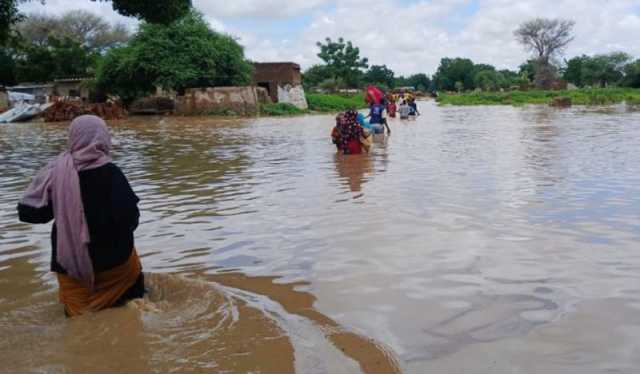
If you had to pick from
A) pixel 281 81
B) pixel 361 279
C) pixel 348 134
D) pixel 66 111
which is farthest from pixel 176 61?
pixel 361 279

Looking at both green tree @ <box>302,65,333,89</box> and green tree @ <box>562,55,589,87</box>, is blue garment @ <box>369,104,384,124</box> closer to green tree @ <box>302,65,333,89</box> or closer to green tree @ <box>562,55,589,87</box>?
green tree @ <box>302,65,333,89</box>

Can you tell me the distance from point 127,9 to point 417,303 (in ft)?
43.4

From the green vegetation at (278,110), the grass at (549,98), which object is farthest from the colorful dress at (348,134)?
the grass at (549,98)

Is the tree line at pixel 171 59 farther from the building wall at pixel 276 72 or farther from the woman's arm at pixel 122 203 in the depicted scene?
the woman's arm at pixel 122 203

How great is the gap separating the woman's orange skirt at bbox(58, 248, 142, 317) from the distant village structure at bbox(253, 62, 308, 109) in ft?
128

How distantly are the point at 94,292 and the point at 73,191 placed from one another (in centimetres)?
66

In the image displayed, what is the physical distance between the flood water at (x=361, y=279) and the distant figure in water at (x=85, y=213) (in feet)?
0.66

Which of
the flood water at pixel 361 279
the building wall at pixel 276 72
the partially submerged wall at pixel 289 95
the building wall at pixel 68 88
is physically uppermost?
the building wall at pixel 276 72

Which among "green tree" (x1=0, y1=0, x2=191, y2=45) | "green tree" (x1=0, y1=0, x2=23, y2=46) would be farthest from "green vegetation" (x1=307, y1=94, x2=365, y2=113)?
"green tree" (x1=0, y1=0, x2=23, y2=46)

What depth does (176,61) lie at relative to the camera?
33.1m

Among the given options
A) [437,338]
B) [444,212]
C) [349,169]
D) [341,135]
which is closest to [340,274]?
[437,338]

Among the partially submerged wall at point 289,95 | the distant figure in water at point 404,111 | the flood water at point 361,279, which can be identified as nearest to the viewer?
the flood water at point 361,279

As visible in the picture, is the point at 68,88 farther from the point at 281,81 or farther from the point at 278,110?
the point at 278,110

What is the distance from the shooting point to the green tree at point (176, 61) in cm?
3322
